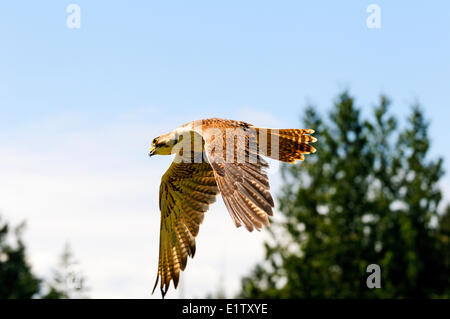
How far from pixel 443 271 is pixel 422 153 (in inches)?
247

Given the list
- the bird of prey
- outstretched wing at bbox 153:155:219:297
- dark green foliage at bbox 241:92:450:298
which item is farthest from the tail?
dark green foliage at bbox 241:92:450:298

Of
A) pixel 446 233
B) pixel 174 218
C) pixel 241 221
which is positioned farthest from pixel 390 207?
pixel 241 221

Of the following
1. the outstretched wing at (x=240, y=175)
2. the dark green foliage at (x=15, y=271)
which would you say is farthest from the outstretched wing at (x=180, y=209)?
the dark green foliage at (x=15, y=271)

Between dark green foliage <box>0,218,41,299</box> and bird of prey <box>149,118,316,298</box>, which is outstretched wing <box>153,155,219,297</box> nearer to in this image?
bird of prey <box>149,118,316,298</box>

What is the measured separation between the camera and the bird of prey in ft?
20.0

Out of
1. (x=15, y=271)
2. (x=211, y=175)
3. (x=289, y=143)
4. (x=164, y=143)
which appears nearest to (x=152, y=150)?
(x=164, y=143)

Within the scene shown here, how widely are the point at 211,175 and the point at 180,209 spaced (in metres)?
0.64

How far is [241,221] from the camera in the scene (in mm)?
5820

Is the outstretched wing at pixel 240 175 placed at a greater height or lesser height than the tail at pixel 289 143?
lesser

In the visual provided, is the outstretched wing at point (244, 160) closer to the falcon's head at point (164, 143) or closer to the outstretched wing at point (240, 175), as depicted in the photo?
the outstretched wing at point (240, 175)

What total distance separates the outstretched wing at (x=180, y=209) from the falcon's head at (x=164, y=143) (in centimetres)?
66

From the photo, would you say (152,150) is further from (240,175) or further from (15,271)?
(15,271)

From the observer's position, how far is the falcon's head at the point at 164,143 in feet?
26.5
